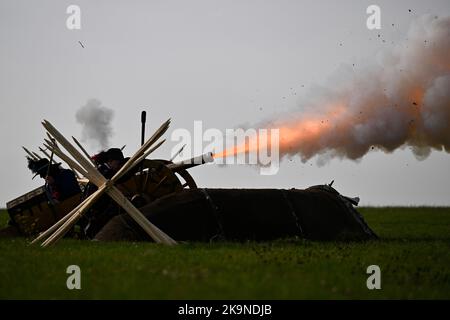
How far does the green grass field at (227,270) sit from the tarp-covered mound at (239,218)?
1030mm

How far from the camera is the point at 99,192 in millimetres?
18203

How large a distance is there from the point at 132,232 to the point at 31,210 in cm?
413

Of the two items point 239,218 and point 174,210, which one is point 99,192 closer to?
point 174,210

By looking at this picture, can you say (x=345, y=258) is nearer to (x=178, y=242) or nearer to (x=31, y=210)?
(x=178, y=242)

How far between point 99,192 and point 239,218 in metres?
3.41

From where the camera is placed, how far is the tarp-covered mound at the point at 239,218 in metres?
18.4

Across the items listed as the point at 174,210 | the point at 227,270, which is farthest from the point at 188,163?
the point at 227,270

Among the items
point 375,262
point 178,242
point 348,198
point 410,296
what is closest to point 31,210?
point 178,242

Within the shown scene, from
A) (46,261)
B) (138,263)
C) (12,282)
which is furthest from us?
(46,261)

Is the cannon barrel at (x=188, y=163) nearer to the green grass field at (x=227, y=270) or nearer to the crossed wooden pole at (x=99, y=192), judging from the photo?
the crossed wooden pole at (x=99, y=192)

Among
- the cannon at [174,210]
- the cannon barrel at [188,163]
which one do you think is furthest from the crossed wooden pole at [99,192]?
the cannon barrel at [188,163]

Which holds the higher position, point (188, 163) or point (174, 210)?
point (188, 163)

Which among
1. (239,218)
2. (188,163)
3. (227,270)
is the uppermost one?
(188,163)

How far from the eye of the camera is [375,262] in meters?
14.4
